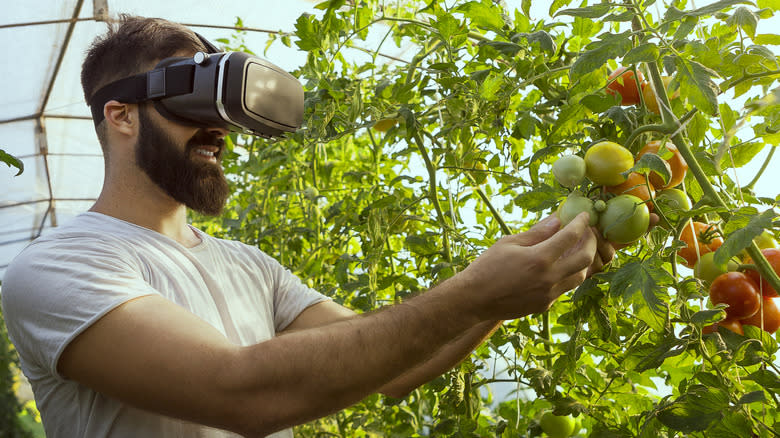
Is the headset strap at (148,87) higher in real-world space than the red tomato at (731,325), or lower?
higher

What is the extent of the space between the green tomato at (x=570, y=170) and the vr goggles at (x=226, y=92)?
0.50 meters

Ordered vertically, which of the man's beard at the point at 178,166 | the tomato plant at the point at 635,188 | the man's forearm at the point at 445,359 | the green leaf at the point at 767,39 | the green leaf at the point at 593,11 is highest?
the green leaf at the point at 593,11

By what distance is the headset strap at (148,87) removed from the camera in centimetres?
117

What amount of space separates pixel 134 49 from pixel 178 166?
255 mm

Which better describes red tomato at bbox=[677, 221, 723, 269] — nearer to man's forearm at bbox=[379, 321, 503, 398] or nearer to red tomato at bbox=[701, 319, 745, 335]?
red tomato at bbox=[701, 319, 745, 335]

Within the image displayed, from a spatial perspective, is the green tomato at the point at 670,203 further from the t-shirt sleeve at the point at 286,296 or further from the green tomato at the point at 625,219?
the t-shirt sleeve at the point at 286,296

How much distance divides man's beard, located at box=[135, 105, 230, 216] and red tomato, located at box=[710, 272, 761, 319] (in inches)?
34.8

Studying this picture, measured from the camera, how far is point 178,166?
1272 millimetres

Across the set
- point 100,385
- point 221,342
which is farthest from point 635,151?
point 100,385

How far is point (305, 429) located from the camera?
2180 millimetres

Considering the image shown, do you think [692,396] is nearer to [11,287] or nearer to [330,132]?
[330,132]

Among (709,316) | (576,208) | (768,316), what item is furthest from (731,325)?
(576,208)

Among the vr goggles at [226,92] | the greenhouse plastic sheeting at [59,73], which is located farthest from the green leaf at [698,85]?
the greenhouse plastic sheeting at [59,73]

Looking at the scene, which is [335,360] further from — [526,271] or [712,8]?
[712,8]
